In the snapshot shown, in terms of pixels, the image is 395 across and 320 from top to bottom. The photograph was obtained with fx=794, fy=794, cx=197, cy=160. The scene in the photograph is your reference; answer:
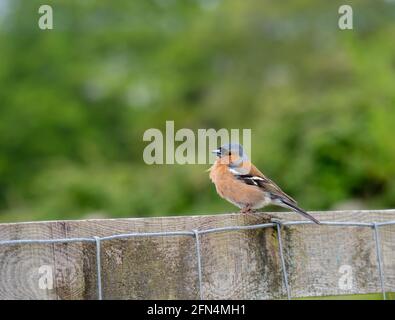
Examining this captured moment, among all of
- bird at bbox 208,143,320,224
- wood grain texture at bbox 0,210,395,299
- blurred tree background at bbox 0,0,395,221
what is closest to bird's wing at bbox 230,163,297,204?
bird at bbox 208,143,320,224

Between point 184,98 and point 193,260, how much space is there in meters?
34.1

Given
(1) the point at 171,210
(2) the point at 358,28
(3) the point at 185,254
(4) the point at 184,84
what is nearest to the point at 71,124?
Result: (4) the point at 184,84

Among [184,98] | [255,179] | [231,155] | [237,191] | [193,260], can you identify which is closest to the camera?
[193,260]

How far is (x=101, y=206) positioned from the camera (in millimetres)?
17609

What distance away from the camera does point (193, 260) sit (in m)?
4.22

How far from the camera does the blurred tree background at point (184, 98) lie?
14.5 m

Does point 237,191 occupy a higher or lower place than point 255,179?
lower

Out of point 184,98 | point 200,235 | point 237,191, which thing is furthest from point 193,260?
point 184,98

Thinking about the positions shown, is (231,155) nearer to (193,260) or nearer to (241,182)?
(241,182)

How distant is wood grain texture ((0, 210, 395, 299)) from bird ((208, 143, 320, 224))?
7.99 feet

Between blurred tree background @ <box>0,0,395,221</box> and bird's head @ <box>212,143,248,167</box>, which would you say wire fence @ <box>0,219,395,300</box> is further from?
blurred tree background @ <box>0,0,395,221</box>

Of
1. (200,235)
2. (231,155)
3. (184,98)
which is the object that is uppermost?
(184,98)

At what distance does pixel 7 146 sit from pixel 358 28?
704 inches
